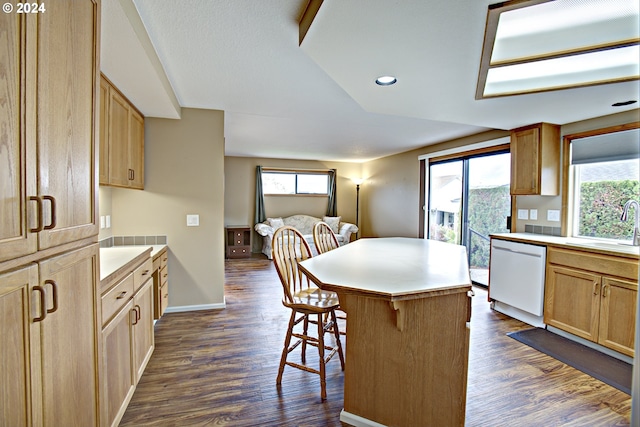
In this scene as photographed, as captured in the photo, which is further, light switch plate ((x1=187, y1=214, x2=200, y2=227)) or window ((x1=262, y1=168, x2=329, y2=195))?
window ((x1=262, y1=168, x2=329, y2=195))

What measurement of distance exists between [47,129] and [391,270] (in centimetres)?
166

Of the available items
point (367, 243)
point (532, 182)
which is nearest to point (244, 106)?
point (367, 243)

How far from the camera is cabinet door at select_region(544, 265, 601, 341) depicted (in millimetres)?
2643

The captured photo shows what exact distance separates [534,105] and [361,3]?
86.8 inches

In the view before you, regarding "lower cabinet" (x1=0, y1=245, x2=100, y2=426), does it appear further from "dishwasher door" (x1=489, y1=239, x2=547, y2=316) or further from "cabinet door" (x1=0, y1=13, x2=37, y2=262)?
"dishwasher door" (x1=489, y1=239, x2=547, y2=316)

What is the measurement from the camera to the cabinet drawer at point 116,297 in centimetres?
149

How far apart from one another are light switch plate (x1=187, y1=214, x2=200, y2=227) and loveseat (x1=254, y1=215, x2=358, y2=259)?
10.9ft

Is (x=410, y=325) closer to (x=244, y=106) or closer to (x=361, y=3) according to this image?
(x=361, y=3)

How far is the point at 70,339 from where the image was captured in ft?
3.61

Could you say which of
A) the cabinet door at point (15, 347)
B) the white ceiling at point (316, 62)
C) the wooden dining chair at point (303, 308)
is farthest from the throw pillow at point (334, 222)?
the cabinet door at point (15, 347)

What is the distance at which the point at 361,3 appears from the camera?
134cm

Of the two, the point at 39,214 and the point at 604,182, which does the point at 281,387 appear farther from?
the point at 604,182

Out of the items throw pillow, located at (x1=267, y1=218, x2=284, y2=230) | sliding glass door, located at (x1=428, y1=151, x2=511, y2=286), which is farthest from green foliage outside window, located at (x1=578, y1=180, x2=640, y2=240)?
throw pillow, located at (x1=267, y1=218, x2=284, y2=230)

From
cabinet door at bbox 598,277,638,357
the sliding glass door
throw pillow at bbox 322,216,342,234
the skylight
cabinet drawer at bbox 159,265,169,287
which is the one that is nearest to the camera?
the skylight
